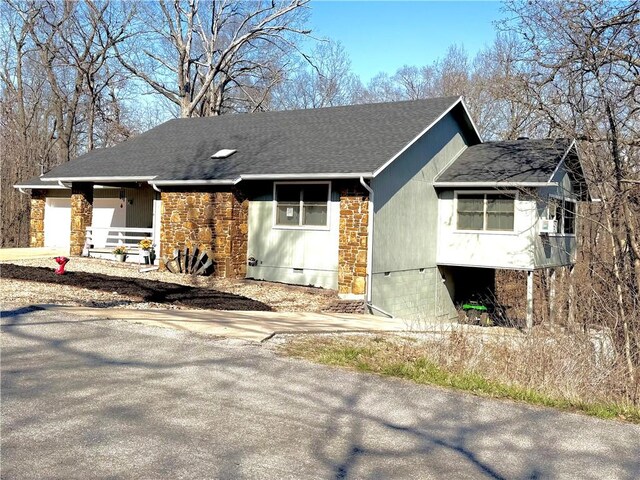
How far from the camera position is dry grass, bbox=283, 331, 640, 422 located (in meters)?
6.59

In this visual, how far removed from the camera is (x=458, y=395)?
6438mm

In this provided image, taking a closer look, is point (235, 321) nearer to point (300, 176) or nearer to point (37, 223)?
point (300, 176)

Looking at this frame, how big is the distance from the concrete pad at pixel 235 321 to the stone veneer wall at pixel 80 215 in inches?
435

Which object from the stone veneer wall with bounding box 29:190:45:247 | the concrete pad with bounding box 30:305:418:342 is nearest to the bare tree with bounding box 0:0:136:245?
the stone veneer wall with bounding box 29:190:45:247

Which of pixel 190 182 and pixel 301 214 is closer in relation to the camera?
pixel 301 214

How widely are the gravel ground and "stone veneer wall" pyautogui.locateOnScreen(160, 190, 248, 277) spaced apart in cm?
72

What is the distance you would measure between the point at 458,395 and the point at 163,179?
42.6 ft

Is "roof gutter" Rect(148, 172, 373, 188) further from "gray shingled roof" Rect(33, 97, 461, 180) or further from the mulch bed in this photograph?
the mulch bed

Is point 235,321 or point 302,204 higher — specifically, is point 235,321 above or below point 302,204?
below

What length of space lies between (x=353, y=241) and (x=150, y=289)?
477cm

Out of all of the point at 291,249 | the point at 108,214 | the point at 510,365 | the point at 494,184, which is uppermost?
the point at 494,184

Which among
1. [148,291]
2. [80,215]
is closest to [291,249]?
[148,291]

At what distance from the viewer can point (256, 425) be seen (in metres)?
5.22

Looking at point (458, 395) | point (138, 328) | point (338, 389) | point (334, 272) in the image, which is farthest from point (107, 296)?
point (458, 395)
